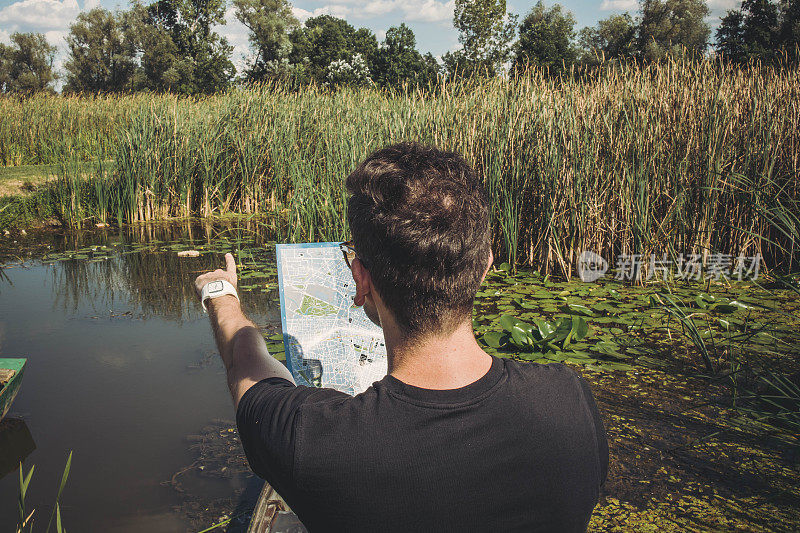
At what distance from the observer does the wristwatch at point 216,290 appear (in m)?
1.66

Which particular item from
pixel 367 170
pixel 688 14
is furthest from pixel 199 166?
pixel 688 14

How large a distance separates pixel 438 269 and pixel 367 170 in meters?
0.25

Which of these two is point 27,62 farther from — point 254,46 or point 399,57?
point 399,57

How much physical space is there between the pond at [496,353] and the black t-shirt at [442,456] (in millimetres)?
1605

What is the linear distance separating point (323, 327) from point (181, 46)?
43.8 m

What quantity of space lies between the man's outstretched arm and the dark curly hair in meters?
0.36

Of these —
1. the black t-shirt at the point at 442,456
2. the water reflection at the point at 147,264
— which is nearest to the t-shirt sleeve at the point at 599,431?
the black t-shirt at the point at 442,456

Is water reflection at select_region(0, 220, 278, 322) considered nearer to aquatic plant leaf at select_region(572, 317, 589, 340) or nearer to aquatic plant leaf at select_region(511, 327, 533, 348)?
aquatic plant leaf at select_region(511, 327, 533, 348)

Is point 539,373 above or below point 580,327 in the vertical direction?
above

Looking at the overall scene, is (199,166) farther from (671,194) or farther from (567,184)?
(671,194)

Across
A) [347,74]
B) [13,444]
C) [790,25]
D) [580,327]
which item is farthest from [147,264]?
[790,25]

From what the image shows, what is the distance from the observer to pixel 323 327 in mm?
2195

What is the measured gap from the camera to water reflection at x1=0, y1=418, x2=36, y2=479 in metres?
3.11

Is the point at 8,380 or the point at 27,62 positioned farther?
the point at 27,62
